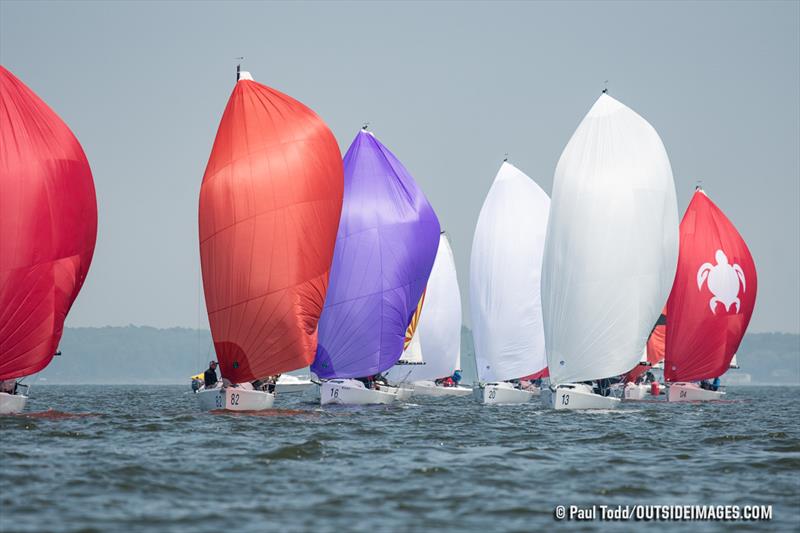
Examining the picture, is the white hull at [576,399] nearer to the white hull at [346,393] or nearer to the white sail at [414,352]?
the white hull at [346,393]

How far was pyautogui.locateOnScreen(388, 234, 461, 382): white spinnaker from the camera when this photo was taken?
62938mm

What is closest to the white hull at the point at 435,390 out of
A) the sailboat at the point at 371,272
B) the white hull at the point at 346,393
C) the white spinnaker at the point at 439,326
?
the white spinnaker at the point at 439,326

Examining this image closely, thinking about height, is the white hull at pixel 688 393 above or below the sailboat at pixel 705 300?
below

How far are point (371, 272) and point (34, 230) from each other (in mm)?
13574

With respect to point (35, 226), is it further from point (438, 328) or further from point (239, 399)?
point (438, 328)

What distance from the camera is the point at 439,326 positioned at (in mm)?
63281

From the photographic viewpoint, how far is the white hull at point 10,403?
29.2m

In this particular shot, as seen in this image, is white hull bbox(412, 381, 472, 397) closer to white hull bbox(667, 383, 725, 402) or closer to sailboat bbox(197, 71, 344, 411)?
white hull bbox(667, 383, 725, 402)

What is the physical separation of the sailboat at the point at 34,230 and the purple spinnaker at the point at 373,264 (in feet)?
34.6

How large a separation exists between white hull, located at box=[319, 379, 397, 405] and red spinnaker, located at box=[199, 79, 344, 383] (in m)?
5.67

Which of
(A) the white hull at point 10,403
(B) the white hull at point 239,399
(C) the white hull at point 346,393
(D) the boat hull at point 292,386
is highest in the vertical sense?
(D) the boat hull at point 292,386

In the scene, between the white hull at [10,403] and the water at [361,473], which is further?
the white hull at [10,403]

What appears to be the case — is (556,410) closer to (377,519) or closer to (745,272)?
(745,272)

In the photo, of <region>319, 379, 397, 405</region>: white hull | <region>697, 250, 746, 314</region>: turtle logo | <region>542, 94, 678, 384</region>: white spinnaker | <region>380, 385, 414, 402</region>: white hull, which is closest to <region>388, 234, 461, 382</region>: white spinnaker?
<region>380, 385, 414, 402</region>: white hull
